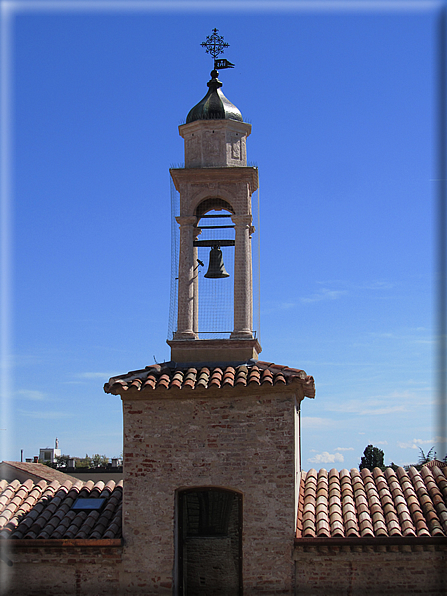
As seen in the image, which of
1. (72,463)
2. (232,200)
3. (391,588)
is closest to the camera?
(391,588)

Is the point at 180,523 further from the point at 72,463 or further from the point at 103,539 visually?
the point at 72,463

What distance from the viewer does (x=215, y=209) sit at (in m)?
13.5

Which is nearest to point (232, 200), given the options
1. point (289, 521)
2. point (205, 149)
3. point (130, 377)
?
point (205, 149)

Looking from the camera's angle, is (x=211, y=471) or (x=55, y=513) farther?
(x=55, y=513)

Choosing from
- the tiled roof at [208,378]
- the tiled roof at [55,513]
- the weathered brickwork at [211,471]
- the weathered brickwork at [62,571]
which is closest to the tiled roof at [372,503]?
the weathered brickwork at [211,471]

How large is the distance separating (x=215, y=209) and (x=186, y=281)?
167 centimetres

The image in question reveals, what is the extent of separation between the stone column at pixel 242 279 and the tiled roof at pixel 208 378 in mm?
748

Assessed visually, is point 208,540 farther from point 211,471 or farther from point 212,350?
point 212,350

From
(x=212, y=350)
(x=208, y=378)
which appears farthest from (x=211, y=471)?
(x=212, y=350)

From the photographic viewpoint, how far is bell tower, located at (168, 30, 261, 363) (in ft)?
40.7

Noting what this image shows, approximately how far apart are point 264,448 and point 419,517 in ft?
9.14

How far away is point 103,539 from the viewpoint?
11.1 metres

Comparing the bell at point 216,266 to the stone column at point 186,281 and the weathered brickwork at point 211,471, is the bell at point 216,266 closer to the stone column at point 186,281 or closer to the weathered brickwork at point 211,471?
the stone column at point 186,281

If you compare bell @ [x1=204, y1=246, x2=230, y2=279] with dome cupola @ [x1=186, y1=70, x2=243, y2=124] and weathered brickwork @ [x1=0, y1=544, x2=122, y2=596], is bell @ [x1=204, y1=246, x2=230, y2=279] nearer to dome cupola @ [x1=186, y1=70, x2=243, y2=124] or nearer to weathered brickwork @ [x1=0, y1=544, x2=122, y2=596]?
dome cupola @ [x1=186, y1=70, x2=243, y2=124]
